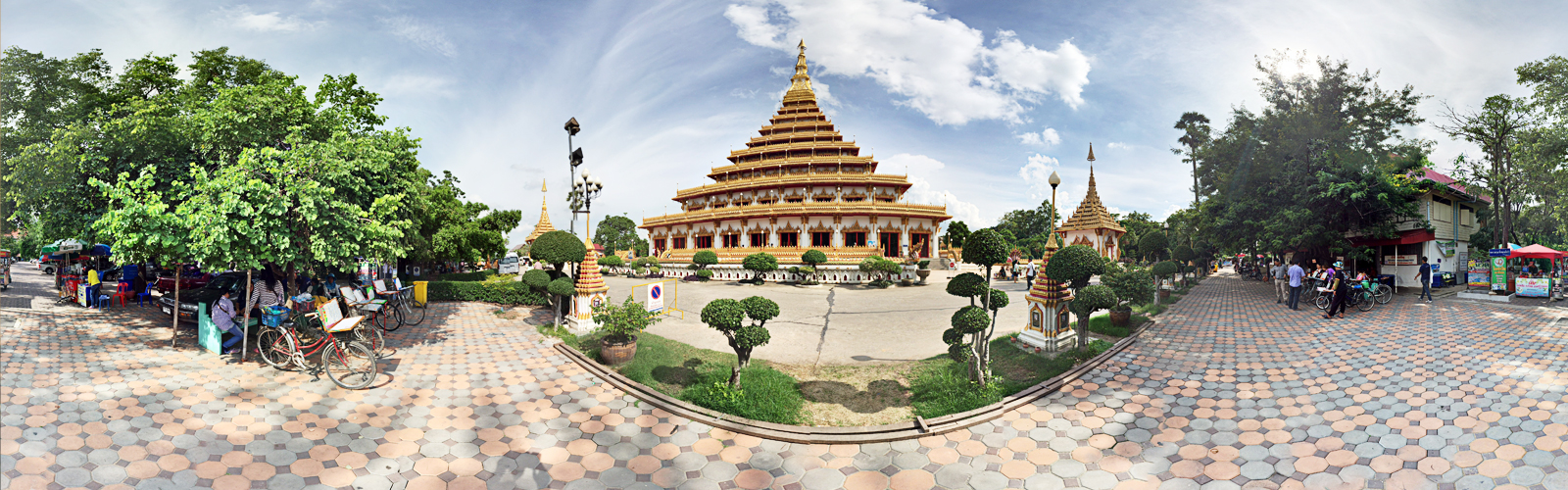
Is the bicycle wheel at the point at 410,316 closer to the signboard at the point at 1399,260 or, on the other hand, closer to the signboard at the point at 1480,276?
the signboard at the point at 1480,276

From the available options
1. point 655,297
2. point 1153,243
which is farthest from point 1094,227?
point 655,297

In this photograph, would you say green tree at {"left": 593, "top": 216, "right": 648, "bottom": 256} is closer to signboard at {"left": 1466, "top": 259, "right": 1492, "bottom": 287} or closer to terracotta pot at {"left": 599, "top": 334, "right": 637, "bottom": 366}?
terracotta pot at {"left": 599, "top": 334, "right": 637, "bottom": 366}

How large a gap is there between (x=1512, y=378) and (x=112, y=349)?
1872cm

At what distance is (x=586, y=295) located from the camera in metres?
10.7

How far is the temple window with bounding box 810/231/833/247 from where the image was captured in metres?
31.2

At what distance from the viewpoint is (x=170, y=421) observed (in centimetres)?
559

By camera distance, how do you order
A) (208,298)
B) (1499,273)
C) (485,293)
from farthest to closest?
(485,293) < (1499,273) < (208,298)

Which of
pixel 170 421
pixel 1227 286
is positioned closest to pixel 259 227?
pixel 170 421

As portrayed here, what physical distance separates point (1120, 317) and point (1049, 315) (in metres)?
2.57

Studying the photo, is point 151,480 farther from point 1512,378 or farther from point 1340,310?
point 1340,310

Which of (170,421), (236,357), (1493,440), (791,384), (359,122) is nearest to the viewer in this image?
(1493,440)

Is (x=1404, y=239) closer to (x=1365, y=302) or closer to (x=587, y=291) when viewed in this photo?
(x=1365, y=302)

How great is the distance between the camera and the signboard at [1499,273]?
1403 cm

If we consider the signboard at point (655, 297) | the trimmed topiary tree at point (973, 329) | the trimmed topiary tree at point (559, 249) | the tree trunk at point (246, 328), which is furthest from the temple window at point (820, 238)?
the tree trunk at point (246, 328)
